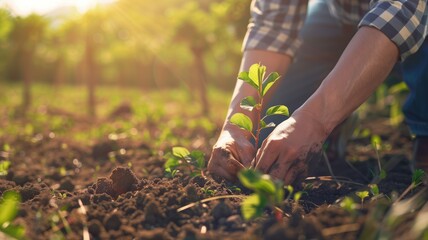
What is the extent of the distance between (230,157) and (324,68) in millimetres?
1575

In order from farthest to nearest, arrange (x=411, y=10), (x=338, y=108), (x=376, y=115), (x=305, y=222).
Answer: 1. (x=376, y=115)
2. (x=411, y=10)
3. (x=338, y=108)
4. (x=305, y=222)

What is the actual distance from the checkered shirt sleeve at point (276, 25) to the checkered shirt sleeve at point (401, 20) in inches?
24.5

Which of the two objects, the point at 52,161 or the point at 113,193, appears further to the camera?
the point at 52,161

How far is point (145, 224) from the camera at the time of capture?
1450 mm

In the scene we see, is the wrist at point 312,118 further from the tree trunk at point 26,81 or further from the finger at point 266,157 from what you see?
the tree trunk at point 26,81

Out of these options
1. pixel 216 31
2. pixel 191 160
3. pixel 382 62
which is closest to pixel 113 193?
pixel 191 160

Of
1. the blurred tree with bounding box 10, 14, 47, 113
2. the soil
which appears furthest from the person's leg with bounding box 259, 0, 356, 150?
the blurred tree with bounding box 10, 14, 47, 113

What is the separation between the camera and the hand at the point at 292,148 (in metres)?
1.69

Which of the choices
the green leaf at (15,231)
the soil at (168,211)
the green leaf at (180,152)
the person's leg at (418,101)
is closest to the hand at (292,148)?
the soil at (168,211)

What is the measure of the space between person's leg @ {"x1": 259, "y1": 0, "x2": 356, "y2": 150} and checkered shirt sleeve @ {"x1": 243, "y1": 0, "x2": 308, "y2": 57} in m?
0.32

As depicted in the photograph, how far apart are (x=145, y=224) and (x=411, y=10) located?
137cm

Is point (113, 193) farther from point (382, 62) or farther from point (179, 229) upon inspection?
point (382, 62)

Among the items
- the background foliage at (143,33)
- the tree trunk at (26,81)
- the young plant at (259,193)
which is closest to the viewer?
the young plant at (259,193)

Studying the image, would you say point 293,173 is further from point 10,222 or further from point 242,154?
point 10,222
